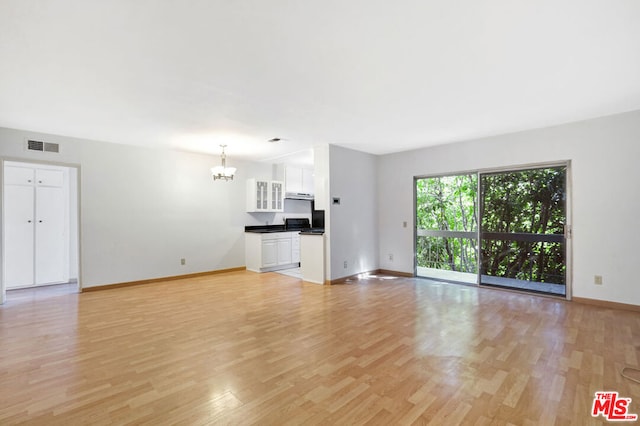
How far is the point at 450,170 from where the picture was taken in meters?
5.43

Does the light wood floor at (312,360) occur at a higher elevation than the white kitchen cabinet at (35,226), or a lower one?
lower

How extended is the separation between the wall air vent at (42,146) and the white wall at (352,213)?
14.5 feet

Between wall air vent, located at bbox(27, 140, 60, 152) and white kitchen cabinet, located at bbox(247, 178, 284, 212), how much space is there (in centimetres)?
341

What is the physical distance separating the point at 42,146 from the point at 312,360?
522cm

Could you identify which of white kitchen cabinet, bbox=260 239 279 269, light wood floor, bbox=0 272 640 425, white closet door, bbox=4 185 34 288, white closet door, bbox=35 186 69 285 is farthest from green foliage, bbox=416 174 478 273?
white closet door, bbox=4 185 34 288

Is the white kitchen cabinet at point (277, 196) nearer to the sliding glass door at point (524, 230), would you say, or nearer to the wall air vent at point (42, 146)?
the wall air vent at point (42, 146)

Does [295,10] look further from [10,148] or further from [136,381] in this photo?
[10,148]

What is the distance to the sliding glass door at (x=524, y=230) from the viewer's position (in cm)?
448

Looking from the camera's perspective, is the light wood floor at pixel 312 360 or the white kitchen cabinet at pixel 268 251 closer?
the light wood floor at pixel 312 360

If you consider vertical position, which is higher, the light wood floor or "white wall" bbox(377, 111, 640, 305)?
"white wall" bbox(377, 111, 640, 305)

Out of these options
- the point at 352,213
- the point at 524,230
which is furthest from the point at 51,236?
the point at 524,230

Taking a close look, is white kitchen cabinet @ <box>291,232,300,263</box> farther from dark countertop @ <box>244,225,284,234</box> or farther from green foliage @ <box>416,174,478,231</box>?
green foliage @ <box>416,174,478,231</box>

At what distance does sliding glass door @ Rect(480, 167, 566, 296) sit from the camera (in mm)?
4480

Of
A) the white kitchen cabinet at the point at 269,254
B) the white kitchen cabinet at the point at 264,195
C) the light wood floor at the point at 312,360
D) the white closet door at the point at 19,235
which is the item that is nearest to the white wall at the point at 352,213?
the light wood floor at the point at 312,360
